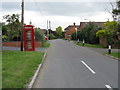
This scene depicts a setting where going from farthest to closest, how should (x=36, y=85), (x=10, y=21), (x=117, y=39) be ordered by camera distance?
(x=117, y=39) < (x=10, y=21) < (x=36, y=85)

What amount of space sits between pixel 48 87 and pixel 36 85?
64 centimetres

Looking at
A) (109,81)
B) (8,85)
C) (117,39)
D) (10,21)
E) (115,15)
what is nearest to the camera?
(8,85)

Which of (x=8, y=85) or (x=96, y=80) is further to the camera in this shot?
(x=96, y=80)

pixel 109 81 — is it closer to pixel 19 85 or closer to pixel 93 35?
pixel 19 85

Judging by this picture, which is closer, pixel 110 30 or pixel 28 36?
pixel 28 36

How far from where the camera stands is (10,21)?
24.5 meters

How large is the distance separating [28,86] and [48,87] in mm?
735

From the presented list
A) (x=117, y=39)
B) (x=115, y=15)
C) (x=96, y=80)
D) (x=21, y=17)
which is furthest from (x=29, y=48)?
(x=96, y=80)

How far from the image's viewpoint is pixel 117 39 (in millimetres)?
35094

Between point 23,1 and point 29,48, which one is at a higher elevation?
point 23,1

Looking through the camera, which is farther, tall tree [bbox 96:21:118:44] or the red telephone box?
tall tree [bbox 96:21:118:44]

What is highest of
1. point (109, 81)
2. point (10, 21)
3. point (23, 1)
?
point (23, 1)

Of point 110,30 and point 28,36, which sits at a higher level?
point 110,30

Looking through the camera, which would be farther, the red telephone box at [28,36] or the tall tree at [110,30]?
the tall tree at [110,30]
